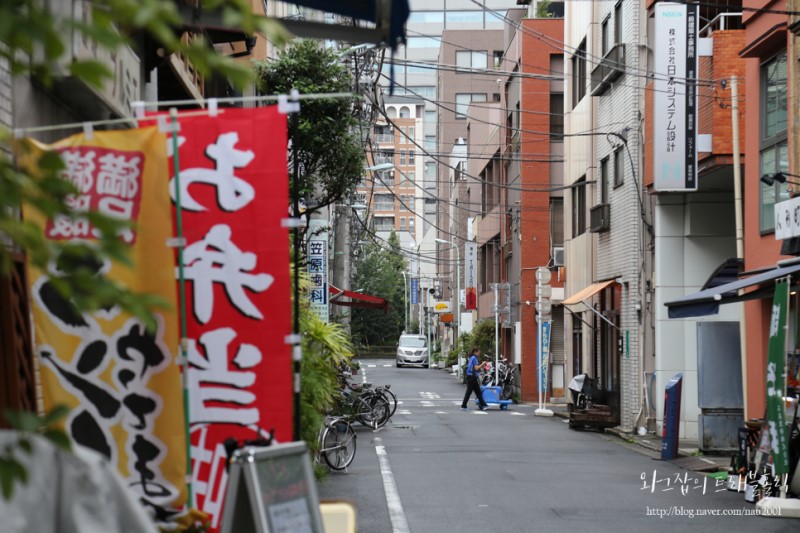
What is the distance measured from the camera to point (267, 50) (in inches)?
1216

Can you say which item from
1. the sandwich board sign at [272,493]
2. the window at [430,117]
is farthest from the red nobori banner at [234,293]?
the window at [430,117]

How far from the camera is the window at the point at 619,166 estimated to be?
2889 centimetres

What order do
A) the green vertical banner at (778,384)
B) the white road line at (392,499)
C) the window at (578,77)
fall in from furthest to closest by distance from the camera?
the window at (578,77) < the green vertical banner at (778,384) < the white road line at (392,499)

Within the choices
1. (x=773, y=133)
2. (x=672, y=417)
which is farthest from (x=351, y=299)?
(x=773, y=133)

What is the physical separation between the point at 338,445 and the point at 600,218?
15.2m

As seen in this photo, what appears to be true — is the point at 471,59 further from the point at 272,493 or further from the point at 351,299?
the point at 272,493

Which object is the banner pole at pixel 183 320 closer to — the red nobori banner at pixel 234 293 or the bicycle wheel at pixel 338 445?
the red nobori banner at pixel 234 293

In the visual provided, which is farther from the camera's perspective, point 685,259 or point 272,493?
point 685,259

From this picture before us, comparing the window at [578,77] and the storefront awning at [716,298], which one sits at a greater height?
the window at [578,77]

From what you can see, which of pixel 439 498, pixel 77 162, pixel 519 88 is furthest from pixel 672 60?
pixel 519 88

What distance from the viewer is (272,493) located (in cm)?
590

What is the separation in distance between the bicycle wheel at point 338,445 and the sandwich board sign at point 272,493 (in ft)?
36.3

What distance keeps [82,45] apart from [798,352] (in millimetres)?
11780

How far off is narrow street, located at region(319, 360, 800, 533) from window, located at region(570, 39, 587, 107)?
12811 millimetres
